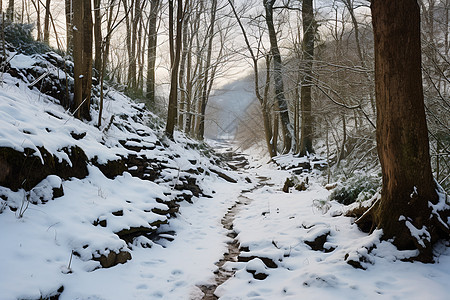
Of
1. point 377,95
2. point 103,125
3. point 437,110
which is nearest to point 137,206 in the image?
point 103,125

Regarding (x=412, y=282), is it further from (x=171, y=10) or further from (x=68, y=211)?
(x=171, y=10)

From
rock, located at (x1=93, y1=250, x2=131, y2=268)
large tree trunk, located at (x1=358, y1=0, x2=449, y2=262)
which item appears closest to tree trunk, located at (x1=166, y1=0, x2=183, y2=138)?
rock, located at (x1=93, y1=250, x2=131, y2=268)

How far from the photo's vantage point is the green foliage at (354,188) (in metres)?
5.08

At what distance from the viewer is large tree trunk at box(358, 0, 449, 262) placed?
3316 millimetres

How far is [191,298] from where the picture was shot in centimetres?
285

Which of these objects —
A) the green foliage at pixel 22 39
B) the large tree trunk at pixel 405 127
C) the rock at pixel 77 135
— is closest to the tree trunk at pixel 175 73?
the green foliage at pixel 22 39

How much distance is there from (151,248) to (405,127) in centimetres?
382

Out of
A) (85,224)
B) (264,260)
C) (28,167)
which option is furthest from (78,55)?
(264,260)

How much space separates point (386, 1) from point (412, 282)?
10.7 ft

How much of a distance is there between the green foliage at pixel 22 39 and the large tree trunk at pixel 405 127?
8042 mm

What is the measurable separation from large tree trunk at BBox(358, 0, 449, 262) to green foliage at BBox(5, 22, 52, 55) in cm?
804

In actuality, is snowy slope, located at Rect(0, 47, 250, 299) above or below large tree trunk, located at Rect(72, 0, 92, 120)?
below

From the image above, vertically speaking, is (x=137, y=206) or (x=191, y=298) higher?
(x=137, y=206)

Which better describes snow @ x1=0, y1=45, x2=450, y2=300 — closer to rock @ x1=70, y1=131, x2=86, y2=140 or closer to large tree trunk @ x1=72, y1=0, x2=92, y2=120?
rock @ x1=70, y1=131, x2=86, y2=140
